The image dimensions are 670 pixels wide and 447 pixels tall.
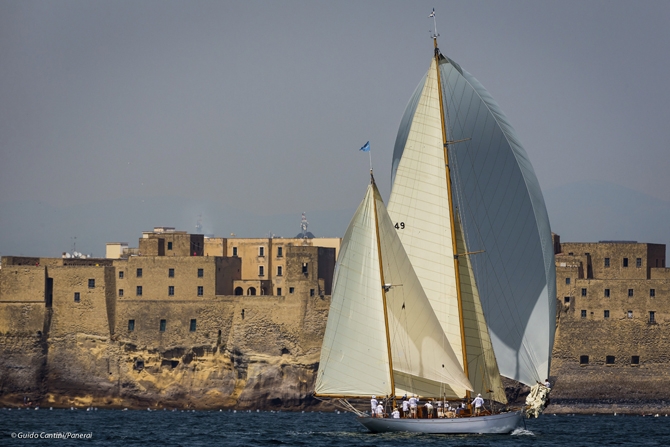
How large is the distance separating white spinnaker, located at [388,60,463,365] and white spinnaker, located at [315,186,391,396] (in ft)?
5.16

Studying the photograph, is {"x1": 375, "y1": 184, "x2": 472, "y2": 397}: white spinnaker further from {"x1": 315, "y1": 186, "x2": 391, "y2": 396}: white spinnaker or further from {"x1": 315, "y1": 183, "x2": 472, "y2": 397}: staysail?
{"x1": 315, "y1": 186, "x2": 391, "y2": 396}: white spinnaker

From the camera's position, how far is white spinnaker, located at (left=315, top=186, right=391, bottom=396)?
55.2 meters

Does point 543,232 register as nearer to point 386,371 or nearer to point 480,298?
point 480,298

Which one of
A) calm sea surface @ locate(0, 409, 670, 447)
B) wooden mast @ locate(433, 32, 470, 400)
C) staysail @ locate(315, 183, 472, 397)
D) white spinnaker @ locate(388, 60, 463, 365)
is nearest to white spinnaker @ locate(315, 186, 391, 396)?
staysail @ locate(315, 183, 472, 397)

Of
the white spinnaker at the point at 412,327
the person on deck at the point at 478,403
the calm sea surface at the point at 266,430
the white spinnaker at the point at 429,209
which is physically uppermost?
the white spinnaker at the point at 429,209

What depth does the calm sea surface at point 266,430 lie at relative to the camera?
5606cm

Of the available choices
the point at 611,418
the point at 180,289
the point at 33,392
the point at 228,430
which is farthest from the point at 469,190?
the point at 33,392

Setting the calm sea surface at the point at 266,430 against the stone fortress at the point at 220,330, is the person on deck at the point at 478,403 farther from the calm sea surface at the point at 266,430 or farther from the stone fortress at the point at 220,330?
the stone fortress at the point at 220,330

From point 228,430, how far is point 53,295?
2934 cm

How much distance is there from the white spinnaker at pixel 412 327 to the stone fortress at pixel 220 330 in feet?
110

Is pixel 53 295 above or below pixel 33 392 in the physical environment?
above

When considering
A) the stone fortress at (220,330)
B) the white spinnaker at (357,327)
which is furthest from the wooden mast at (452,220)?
the stone fortress at (220,330)

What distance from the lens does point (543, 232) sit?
5497 centimetres

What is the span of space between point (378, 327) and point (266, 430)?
12900mm
